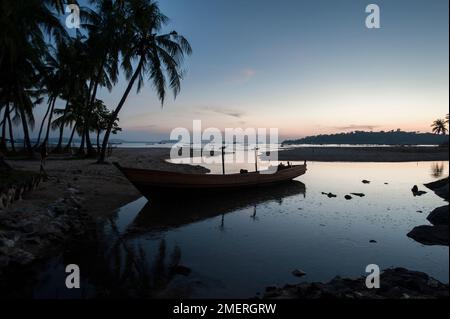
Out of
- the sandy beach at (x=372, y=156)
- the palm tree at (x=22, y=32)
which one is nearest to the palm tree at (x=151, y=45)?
the palm tree at (x=22, y=32)

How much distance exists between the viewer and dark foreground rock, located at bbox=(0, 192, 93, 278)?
24.8 ft

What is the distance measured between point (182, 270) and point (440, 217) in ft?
36.3

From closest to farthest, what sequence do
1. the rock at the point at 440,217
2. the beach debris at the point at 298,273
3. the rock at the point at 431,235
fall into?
the beach debris at the point at 298,273, the rock at the point at 431,235, the rock at the point at 440,217

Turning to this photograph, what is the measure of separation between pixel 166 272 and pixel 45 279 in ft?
9.20

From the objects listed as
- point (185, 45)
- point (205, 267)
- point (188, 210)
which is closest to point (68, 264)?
point (205, 267)

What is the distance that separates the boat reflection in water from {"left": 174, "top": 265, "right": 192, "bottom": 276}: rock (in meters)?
3.71

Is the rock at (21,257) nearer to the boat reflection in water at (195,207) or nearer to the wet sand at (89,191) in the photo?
the wet sand at (89,191)

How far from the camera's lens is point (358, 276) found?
295 inches

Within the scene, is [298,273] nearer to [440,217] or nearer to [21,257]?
[21,257]

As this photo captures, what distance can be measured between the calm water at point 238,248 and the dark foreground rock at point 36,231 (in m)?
0.70

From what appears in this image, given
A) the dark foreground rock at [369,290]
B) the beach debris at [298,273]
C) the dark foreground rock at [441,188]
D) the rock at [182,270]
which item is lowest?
the beach debris at [298,273]

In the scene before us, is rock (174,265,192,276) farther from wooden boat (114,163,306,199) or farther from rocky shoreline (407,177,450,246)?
rocky shoreline (407,177,450,246)

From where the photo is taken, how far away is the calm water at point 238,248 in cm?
695

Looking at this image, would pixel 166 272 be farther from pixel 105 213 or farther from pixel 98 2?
pixel 98 2
